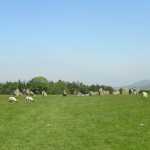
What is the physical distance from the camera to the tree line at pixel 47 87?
67750 millimetres

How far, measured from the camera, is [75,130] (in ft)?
70.6

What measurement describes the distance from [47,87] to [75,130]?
49.6 meters

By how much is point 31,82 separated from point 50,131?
1975 inches

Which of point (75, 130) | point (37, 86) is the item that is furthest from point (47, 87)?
point (75, 130)

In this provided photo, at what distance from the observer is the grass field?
1758cm

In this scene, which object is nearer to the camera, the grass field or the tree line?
the grass field

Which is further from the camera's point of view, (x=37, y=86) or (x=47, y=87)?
(x=47, y=87)

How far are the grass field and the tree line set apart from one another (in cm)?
3668

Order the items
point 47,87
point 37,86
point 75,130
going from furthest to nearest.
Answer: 1. point 47,87
2. point 37,86
3. point 75,130

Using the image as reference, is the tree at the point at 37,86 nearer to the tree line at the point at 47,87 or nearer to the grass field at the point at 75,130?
the tree line at the point at 47,87

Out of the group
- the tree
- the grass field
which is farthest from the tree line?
the grass field

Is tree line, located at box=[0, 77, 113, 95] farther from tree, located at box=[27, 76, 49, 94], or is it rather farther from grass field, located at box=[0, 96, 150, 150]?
grass field, located at box=[0, 96, 150, 150]

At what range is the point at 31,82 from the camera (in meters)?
71.0

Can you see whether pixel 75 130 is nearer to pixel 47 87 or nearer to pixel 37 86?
pixel 37 86
